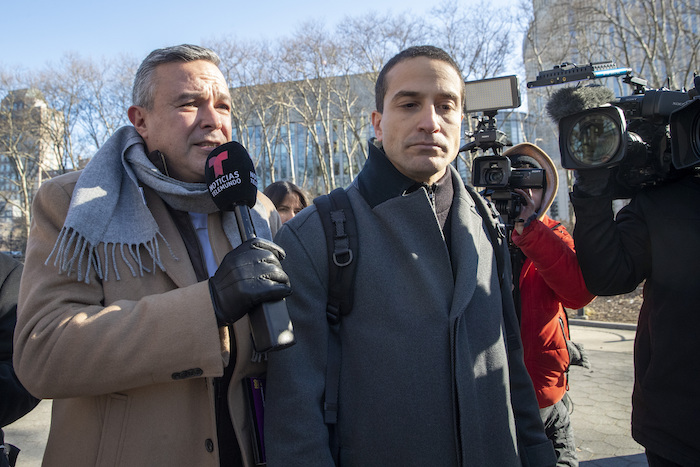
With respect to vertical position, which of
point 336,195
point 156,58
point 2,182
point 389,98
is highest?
point 2,182

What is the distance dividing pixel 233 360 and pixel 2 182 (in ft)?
122

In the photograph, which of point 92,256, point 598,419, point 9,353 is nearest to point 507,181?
point 92,256

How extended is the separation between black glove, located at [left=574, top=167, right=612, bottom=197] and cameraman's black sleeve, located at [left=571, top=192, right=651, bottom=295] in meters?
0.03

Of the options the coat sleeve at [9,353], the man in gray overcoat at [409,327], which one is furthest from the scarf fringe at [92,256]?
the coat sleeve at [9,353]

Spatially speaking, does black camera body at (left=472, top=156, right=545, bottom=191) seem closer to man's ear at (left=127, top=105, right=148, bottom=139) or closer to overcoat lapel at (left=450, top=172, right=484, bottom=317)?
overcoat lapel at (left=450, top=172, right=484, bottom=317)

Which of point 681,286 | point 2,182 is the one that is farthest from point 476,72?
point 2,182

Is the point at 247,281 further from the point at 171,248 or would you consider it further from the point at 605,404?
the point at 605,404

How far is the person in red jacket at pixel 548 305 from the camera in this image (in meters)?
2.35

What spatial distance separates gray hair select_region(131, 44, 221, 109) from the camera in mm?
1688

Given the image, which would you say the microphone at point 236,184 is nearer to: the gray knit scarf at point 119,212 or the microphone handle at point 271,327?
the microphone handle at point 271,327

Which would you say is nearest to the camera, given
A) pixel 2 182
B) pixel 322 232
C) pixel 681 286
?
pixel 322 232

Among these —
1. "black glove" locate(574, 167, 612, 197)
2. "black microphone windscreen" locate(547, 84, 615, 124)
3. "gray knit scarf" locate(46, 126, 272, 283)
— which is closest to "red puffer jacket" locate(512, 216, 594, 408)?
"black glove" locate(574, 167, 612, 197)

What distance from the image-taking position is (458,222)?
1766mm

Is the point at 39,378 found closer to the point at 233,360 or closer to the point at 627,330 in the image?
the point at 233,360
